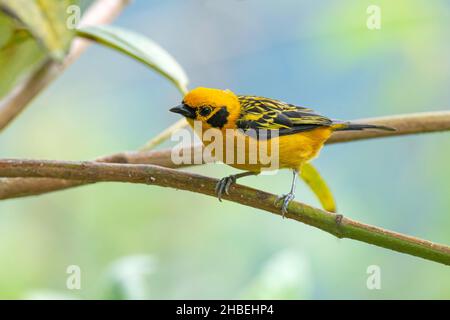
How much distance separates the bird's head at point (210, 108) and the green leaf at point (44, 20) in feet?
2.77

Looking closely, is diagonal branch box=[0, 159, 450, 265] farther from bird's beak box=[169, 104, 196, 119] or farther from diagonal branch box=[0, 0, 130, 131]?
bird's beak box=[169, 104, 196, 119]

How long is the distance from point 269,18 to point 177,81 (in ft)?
5.51

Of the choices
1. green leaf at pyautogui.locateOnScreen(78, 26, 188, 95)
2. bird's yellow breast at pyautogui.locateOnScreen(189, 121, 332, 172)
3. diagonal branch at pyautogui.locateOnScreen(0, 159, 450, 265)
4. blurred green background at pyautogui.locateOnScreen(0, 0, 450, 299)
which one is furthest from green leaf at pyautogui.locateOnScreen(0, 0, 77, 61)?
blurred green background at pyautogui.locateOnScreen(0, 0, 450, 299)

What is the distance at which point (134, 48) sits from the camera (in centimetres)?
162

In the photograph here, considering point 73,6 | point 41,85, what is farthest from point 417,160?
point 73,6

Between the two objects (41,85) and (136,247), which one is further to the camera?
(136,247)

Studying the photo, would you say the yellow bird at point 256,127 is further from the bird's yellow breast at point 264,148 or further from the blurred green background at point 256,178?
the blurred green background at point 256,178

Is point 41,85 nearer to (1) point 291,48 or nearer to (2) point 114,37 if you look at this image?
(2) point 114,37

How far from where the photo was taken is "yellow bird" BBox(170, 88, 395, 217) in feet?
5.80

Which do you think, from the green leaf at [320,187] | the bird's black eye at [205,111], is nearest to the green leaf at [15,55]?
the bird's black eye at [205,111]

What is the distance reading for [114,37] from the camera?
1630 millimetres

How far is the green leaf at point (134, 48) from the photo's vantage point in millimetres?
1603

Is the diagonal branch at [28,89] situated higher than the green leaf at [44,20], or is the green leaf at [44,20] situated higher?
the diagonal branch at [28,89]

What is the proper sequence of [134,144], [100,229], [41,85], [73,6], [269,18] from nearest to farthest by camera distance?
[73,6] → [41,85] → [100,229] → [134,144] → [269,18]
